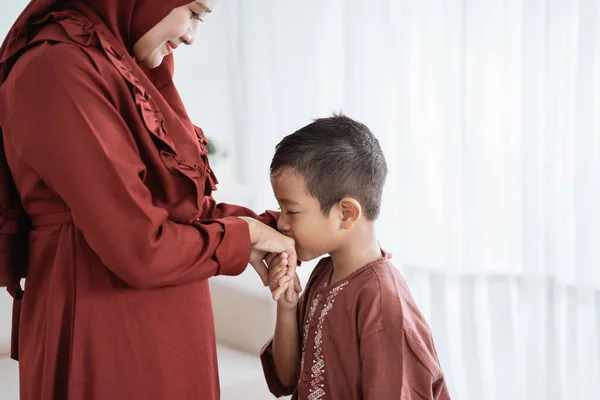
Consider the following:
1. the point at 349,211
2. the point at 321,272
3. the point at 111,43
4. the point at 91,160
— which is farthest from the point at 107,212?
the point at 321,272

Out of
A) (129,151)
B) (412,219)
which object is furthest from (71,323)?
(412,219)

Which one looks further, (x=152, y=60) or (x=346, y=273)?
(x=346, y=273)

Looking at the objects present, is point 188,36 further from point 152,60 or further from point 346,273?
point 346,273

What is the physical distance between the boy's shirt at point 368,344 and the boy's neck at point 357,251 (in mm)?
27

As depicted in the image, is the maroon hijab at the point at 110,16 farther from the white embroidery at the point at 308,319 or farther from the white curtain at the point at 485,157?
the white curtain at the point at 485,157

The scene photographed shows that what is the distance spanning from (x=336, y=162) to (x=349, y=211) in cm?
11

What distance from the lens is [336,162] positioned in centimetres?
147

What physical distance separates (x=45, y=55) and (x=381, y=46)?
160cm

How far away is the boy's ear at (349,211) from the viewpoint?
1.46m

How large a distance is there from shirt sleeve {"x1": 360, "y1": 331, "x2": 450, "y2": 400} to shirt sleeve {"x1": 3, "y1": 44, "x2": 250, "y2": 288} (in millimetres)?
438

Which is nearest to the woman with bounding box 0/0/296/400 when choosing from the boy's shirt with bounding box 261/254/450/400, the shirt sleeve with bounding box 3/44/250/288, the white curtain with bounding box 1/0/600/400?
the shirt sleeve with bounding box 3/44/250/288

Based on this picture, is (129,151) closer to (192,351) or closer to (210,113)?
(192,351)

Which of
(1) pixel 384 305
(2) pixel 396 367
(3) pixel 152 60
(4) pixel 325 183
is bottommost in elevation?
(2) pixel 396 367

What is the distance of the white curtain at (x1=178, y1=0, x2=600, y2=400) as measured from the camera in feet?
7.06
